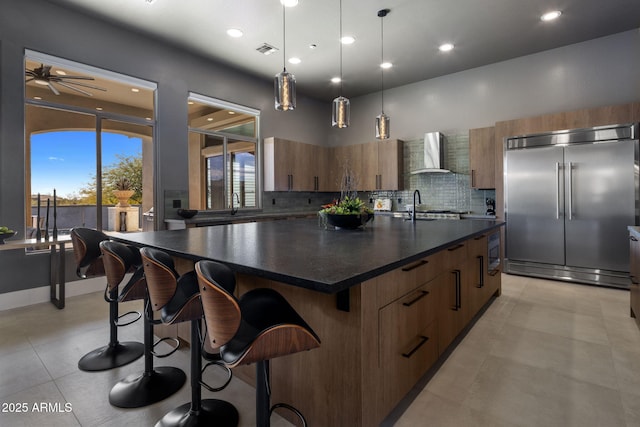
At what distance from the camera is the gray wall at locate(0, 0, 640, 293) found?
11.3 ft

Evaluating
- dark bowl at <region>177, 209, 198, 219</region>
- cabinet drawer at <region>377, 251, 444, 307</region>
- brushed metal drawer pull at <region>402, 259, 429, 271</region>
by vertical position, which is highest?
dark bowl at <region>177, 209, 198, 219</region>

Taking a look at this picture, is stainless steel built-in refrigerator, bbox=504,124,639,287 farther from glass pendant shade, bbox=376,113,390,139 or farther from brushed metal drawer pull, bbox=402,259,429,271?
brushed metal drawer pull, bbox=402,259,429,271

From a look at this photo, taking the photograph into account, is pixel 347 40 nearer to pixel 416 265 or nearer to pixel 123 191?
pixel 416 265

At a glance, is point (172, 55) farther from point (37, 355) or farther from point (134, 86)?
point (37, 355)

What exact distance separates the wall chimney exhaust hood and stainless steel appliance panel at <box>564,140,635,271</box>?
5.97ft

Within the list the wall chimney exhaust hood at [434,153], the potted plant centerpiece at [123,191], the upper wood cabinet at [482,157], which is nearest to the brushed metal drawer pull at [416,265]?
the upper wood cabinet at [482,157]

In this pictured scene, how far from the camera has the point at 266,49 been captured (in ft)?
15.5

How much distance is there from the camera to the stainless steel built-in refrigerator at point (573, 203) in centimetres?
394

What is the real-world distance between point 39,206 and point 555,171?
6.33m

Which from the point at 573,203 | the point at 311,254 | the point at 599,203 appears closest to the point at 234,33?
the point at 311,254

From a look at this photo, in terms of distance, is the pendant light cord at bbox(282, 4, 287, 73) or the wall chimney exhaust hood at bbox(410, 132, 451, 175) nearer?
the pendant light cord at bbox(282, 4, 287, 73)

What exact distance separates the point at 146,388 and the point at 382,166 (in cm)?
534

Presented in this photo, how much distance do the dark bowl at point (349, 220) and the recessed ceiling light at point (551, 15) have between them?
3482 millimetres

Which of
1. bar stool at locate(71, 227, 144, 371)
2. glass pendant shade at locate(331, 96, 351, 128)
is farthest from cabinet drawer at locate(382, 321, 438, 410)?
glass pendant shade at locate(331, 96, 351, 128)
